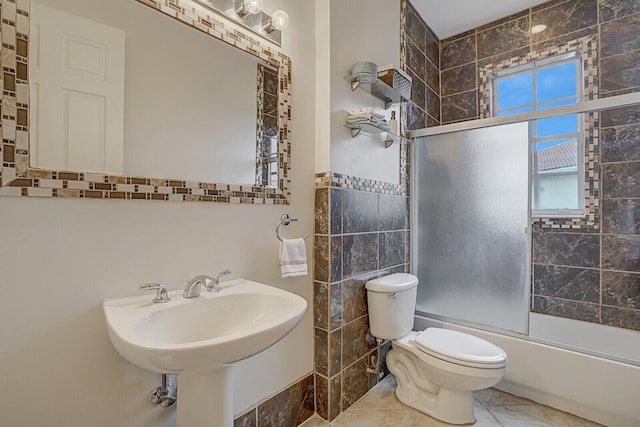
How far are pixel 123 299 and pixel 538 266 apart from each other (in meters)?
2.89

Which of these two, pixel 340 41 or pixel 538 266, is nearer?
pixel 340 41

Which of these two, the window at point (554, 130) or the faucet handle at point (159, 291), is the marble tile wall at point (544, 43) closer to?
the window at point (554, 130)

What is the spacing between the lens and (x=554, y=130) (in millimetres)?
2484

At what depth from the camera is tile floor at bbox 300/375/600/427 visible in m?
1.60

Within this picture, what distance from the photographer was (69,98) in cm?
89

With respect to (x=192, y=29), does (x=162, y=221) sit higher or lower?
lower

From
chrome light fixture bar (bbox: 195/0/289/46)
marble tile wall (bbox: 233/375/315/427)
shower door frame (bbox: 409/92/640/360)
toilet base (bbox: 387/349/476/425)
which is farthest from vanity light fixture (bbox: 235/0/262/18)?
toilet base (bbox: 387/349/476/425)

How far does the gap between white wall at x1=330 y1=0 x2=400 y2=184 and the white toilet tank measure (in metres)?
0.70

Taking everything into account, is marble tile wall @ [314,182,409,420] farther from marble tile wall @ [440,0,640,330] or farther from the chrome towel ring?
marble tile wall @ [440,0,640,330]

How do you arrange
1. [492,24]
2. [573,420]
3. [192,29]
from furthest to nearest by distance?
[492,24], [573,420], [192,29]

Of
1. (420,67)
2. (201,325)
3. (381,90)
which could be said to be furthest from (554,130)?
(201,325)

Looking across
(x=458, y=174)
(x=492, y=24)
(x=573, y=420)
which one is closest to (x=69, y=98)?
(x=458, y=174)

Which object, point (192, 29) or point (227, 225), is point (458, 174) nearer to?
point (227, 225)

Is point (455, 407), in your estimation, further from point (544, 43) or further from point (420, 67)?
point (544, 43)
